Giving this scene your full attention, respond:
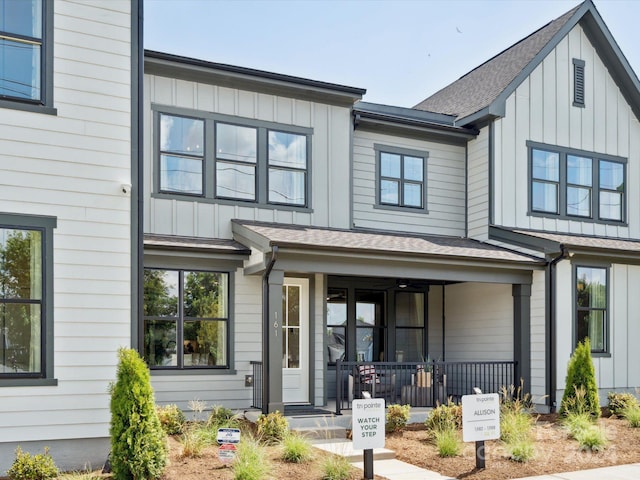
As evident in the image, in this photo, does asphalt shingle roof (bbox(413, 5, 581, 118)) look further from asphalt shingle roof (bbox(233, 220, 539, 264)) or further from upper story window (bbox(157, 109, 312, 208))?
upper story window (bbox(157, 109, 312, 208))

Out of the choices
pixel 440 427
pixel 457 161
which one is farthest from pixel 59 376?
pixel 457 161

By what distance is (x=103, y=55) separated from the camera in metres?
8.79

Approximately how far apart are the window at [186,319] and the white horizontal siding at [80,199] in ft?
10.5

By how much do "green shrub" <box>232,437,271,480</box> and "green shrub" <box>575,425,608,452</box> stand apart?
4857 mm

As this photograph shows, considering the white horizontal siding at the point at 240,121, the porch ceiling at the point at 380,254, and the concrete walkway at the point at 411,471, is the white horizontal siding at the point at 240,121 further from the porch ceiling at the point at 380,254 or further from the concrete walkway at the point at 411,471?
the concrete walkway at the point at 411,471

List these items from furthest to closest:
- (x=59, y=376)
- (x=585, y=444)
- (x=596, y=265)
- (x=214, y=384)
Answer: (x=596, y=265) → (x=214, y=384) → (x=585, y=444) → (x=59, y=376)

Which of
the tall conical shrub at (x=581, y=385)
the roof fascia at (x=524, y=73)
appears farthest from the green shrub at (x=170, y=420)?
the roof fascia at (x=524, y=73)

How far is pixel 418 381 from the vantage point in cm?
1277

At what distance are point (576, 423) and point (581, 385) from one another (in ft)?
4.48

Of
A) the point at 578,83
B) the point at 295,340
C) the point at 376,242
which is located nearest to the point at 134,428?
the point at 295,340

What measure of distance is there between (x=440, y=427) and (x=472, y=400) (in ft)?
6.69

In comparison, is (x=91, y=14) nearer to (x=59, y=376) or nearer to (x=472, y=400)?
(x=59, y=376)

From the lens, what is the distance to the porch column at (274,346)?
435 inches

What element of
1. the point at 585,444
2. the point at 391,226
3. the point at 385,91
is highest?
the point at 385,91
